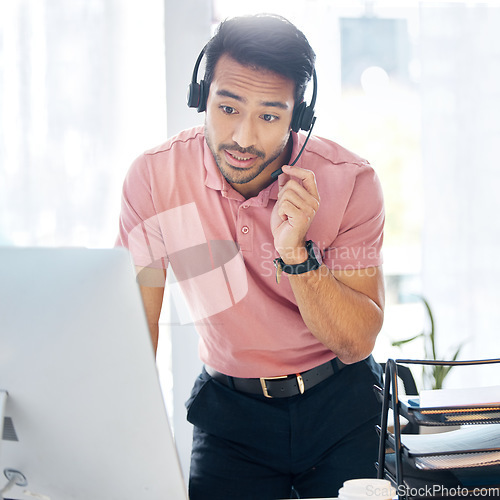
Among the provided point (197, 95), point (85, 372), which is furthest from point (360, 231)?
point (85, 372)

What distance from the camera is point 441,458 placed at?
2.56 feet

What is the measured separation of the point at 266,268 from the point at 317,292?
159mm

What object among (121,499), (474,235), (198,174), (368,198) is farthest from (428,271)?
(121,499)

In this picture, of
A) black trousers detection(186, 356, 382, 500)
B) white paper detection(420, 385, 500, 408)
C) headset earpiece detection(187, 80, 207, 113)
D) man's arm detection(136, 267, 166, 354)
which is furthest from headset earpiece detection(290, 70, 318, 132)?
white paper detection(420, 385, 500, 408)

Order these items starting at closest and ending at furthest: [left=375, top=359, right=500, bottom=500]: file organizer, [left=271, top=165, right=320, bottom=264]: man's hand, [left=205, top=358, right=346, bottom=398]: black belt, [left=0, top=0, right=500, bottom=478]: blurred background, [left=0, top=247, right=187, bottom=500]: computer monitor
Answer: [left=0, top=247, right=187, bottom=500]: computer monitor → [left=375, top=359, right=500, bottom=500]: file organizer → [left=271, top=165, right=320, bottom=264]: man's hand → [left=205, top=358, right=346, bottom=398]: black belt → [left=0, top=0, right=500, bottom=478]: blurred background

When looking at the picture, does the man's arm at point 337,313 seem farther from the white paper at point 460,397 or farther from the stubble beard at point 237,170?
the white paper at point 460,397

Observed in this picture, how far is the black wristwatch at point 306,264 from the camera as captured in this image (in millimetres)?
1248

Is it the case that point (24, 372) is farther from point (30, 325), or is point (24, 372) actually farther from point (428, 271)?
point (428, 271)

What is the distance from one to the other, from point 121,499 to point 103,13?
1909 mm

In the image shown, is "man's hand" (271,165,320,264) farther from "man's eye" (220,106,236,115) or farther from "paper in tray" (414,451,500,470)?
"paper in tray" (414,451,500,470)

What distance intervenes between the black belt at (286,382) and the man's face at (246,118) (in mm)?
474

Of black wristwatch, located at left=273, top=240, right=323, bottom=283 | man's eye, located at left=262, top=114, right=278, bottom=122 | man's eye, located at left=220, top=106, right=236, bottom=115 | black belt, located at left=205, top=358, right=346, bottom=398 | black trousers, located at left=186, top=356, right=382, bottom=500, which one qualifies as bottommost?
black trousers, located at left=186, top=356, right=382, bottom=500

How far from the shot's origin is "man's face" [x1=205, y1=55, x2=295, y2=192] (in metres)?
1.27

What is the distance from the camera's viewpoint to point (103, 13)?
213 centimetres
